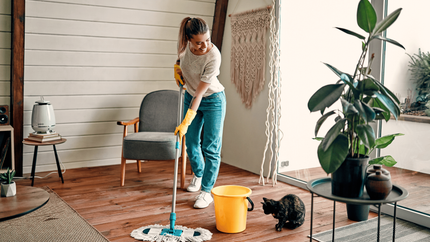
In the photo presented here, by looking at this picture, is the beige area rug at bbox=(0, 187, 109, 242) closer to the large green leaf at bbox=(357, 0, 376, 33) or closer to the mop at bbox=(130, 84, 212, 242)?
the mop at bbox=(130, 84, 212, 242)

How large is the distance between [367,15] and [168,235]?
1.56 m

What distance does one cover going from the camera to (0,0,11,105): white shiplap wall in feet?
10.8

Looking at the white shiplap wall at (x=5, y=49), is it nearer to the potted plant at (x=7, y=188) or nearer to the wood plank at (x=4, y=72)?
the wood plank at (x=4, y=72)

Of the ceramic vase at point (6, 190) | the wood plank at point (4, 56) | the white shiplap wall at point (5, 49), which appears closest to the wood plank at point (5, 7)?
the white shiplap wall at point (5, 49)

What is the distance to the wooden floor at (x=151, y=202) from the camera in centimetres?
239

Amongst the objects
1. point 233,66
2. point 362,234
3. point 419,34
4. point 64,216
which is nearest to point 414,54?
point 419,34

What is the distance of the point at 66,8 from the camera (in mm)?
3508

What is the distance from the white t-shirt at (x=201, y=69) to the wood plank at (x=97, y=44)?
136 centimetres

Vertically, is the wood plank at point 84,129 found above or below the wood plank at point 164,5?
below

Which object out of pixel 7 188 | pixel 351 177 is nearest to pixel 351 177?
pixel 351 177

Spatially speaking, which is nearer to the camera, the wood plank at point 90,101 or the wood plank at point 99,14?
the wood plank at point 99,14

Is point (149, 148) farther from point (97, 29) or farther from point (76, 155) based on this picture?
point (97, 29)

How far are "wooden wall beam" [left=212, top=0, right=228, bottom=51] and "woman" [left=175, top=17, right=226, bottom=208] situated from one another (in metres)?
1.54

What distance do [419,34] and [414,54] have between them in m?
0.12
